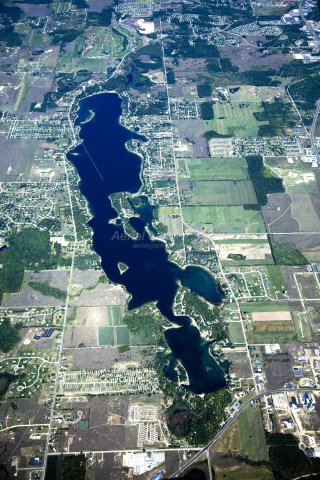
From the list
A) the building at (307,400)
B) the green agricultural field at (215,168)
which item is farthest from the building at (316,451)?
the green agricultural field at (215,168)

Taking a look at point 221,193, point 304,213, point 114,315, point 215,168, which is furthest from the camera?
point 215,168

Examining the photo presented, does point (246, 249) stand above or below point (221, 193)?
below

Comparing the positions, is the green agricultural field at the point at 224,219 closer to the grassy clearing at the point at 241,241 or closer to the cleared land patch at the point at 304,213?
the grassy clearing at the point at 241,241

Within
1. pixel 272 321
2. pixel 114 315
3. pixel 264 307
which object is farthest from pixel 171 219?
pixel 272 321

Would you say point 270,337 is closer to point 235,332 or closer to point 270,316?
point 270,316

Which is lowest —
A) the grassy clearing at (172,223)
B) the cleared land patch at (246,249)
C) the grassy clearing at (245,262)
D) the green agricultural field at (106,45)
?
the grassy clearing at (245,262)

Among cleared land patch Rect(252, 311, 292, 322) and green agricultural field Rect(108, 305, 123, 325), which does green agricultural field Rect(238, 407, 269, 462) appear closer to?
cleared land patch Rect(252, 311, 292, 322)

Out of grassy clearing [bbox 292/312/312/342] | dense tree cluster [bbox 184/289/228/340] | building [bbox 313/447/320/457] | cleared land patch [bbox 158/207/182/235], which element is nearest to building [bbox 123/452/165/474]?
dense tree cluster [bbox 184/289/228/340]

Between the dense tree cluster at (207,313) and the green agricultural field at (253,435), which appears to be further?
the dense tree cluster at (207,313)
